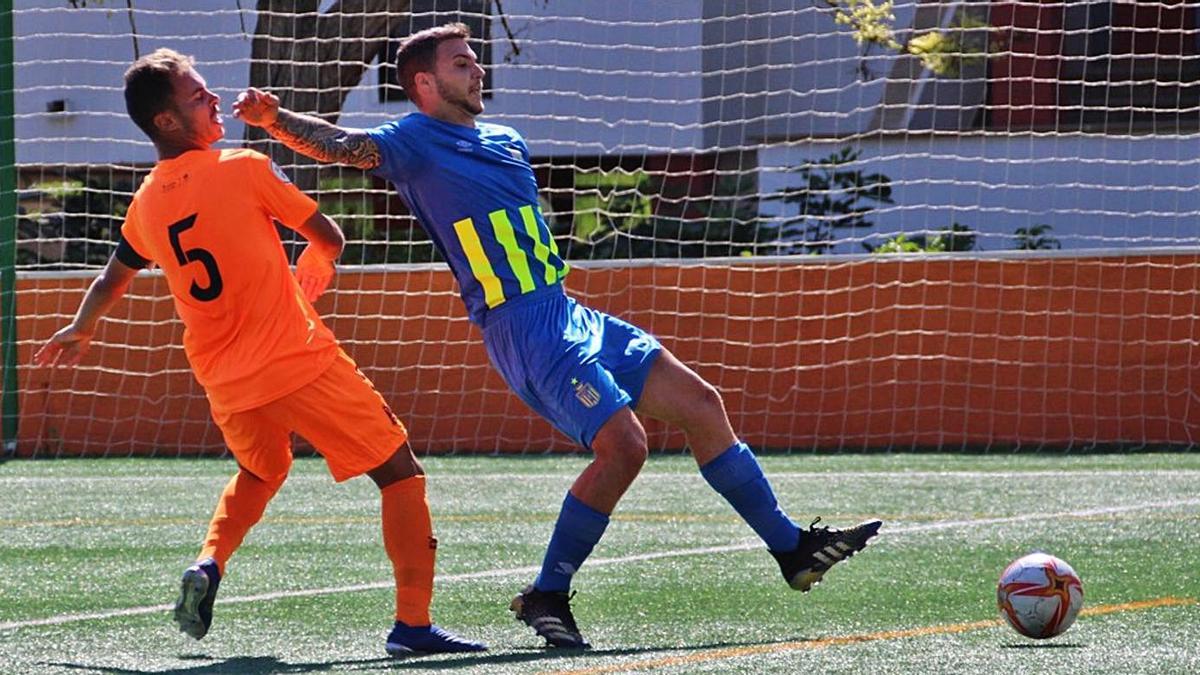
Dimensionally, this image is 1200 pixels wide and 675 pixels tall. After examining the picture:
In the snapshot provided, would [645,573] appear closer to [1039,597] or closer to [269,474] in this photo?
[269,474]

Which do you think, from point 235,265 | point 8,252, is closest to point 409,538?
point 235,265

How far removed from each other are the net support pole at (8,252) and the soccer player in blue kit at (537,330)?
7.84 metres

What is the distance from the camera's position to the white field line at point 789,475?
10.6 meters

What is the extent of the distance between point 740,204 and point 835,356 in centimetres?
445

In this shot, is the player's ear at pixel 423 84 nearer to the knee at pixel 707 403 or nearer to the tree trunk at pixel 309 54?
the knee at pixel 707 403

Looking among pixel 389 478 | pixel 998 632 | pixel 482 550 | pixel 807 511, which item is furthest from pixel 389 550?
pixel 807 511

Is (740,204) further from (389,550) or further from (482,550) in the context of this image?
(389,550)

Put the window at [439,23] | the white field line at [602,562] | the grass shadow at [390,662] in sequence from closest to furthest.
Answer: the grass shadow at [390,662]
the white field line at [602,562]
the window at [439,23]

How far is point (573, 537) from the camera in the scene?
214 inches

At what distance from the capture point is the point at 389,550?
531cm

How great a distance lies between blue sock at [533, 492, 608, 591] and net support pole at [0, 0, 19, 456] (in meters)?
8.22

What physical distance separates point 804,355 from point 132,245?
7842mm

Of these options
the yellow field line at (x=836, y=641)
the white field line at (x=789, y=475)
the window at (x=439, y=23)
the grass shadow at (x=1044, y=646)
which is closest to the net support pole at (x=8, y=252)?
the white field line at (x=789, y=475)

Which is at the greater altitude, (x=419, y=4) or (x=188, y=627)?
(x=419, y=4)
